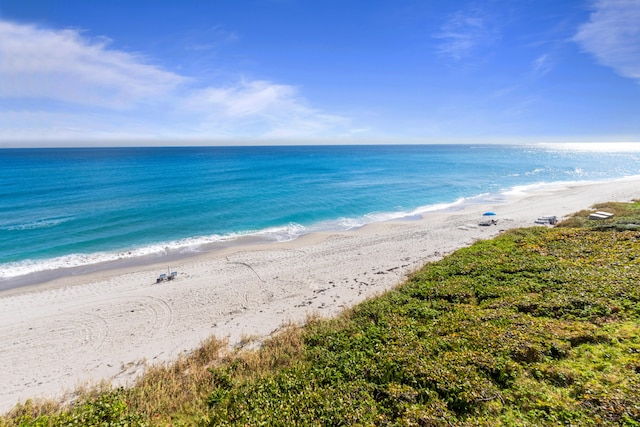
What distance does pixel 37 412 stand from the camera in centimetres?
748

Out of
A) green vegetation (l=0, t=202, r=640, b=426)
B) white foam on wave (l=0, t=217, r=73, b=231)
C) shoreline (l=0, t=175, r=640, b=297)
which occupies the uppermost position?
green vegetation (l=0, t=202, r=640, b=426)

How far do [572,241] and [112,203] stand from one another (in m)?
44.0

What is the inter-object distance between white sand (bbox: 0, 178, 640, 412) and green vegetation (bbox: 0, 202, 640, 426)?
2644 mm

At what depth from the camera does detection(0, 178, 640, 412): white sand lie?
10734mm

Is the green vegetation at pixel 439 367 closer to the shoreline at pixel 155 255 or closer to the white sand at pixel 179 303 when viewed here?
the white sand at pixel 179 303

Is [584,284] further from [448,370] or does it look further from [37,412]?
[37,412]

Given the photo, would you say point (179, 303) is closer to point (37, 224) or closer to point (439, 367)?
point (439, 367)

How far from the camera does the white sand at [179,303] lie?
10.7m

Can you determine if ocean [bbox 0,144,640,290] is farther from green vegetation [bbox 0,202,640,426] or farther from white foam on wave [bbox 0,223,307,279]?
green vegetation [bbox 0,202,640,426]

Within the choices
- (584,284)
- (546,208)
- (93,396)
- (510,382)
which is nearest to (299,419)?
(510,382)

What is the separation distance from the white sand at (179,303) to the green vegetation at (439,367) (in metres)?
2.64

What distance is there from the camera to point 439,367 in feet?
21.9

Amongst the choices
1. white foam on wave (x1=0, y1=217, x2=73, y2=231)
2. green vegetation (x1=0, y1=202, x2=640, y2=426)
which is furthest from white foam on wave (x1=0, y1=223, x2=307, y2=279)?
green vegetation (x1=0, y1=202, x2=640, y2=426)

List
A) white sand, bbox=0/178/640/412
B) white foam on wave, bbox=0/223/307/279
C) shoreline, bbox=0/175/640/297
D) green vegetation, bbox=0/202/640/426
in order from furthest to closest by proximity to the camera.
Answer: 1. white foam on wave, bbox=0/223/307/279
2. shoreline, bbox=0/175/640/297
3. white sand, bbox=0/178/640/412
4. green vegetation, bbox=0/202/640/426
